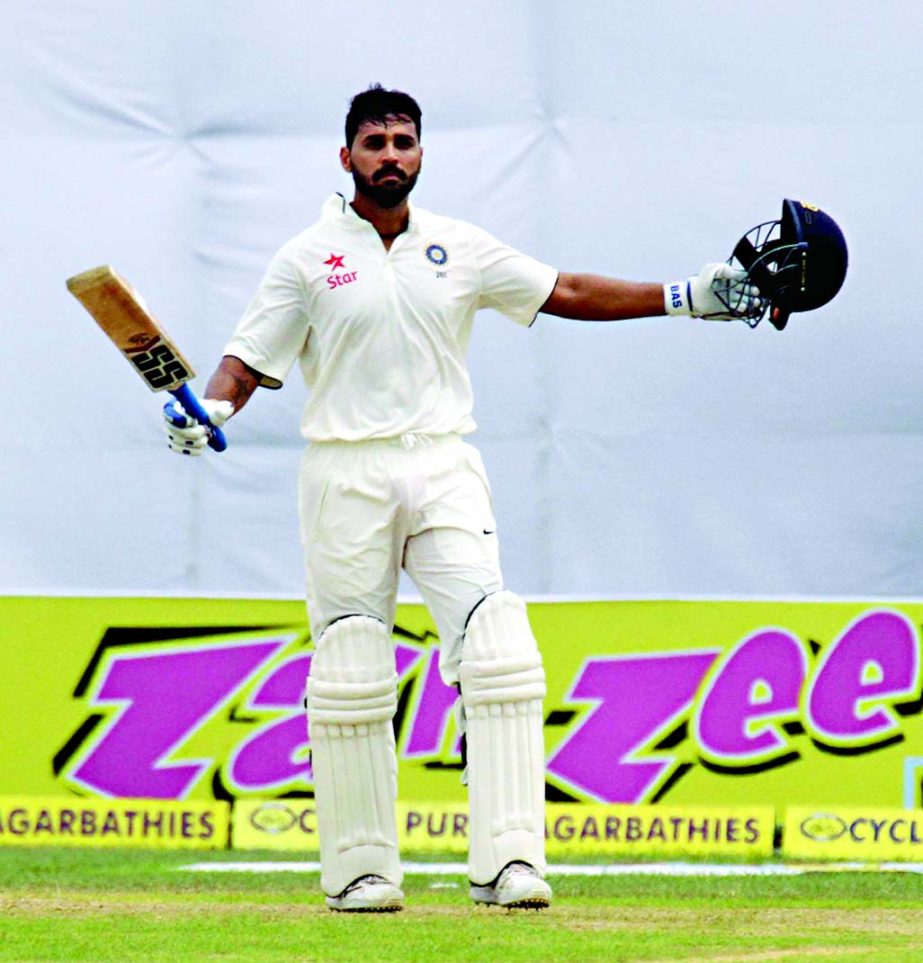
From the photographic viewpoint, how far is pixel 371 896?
4582mm

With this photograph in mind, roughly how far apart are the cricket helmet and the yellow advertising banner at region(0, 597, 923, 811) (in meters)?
2.56

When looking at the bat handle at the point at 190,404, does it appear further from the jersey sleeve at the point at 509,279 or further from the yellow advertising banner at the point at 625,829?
the yellow advertising banner at the point at 625,829

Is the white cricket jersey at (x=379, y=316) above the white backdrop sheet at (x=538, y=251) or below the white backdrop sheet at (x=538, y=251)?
below

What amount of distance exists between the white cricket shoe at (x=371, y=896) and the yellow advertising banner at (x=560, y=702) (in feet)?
7.63

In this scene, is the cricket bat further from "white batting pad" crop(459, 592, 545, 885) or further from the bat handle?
"white batting pad" crop(459, 592, 545, 885)

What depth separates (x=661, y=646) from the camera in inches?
281

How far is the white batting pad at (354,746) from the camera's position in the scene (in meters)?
4.57

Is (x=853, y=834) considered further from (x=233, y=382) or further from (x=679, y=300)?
(x=233, y=382)

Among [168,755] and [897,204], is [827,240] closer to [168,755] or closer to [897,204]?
[168,755]

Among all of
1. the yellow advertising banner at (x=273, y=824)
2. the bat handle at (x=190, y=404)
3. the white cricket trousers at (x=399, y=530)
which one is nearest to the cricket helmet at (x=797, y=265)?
the white cricket trousers at (x=399, y=530)

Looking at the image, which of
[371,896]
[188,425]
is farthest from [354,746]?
[188,425]

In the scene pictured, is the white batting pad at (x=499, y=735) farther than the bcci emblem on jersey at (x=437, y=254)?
No

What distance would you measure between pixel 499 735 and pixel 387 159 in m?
1.24

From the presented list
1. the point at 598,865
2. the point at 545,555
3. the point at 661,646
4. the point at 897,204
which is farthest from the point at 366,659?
the point at 897,204
